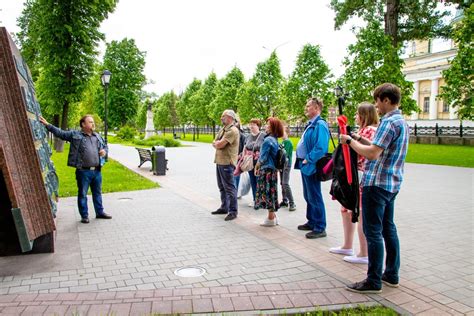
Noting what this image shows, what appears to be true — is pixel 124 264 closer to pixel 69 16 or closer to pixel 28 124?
pixel 28 124

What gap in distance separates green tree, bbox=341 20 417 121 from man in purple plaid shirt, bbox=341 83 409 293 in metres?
20.1

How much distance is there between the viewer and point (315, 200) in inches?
242

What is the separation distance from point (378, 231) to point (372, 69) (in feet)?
69.3

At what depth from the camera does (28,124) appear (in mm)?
4855

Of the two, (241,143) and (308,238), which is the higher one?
(241,143)

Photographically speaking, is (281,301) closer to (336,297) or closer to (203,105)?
(336,297)

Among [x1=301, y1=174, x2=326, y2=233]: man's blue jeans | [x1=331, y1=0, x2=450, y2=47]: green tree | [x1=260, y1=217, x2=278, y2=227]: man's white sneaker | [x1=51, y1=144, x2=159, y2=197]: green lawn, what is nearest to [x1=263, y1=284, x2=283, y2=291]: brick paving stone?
[x1=301, y1=174, x2=326, y2=233]: man's blue jeans

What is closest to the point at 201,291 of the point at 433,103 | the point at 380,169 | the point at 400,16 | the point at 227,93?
the point at 380,169

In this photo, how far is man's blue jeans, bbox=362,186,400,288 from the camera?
13.0ft

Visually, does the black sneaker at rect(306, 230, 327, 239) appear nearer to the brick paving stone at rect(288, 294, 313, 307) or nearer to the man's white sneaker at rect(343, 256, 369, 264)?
the man's white sneaker at rect(343, 256, 369, 264)

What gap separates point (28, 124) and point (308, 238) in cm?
417

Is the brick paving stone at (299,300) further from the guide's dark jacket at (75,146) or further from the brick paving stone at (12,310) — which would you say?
→ the guide's dark jacket at (75,146)

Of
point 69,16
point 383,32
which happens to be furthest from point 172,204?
point 383,32

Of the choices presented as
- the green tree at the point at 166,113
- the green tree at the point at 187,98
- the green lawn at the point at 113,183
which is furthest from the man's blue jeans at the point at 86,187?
the green tree at the point at 166,113
